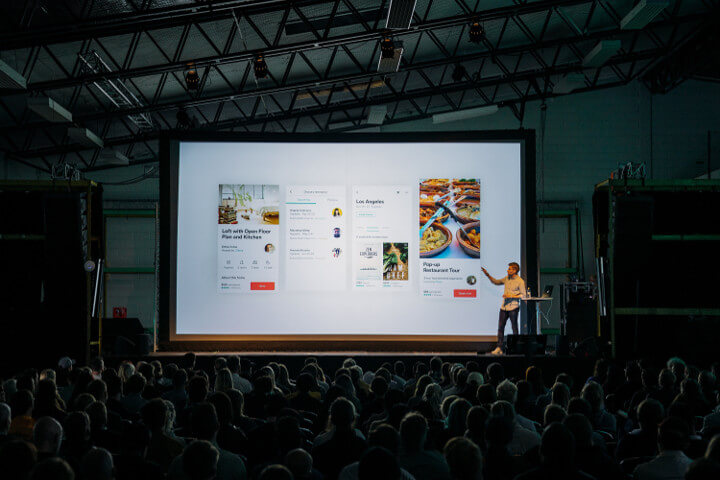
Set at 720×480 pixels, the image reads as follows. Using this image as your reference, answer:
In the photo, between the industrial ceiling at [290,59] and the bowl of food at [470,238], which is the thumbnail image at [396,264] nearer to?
the bowl of food at [470,238]

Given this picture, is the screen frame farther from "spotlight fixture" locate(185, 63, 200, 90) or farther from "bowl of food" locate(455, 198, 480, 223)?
"spotlight fixture" locate(185, 63, 200, 90)

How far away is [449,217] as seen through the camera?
36.6ft

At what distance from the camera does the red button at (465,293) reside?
11000mm

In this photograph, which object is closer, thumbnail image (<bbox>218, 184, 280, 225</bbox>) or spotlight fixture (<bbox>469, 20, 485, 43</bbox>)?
thumbnail image (<bbox>218, 184, 280, 225</bbox>)

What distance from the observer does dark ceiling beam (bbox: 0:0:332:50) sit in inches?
401

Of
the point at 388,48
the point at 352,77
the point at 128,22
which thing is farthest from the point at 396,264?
the point at 128,22

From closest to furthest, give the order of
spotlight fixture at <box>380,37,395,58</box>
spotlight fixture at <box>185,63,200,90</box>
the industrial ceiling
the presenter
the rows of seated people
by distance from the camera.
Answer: the rows of seated people, the presenter, the industrial ceiling, spotlight fixture at <box>380,37,395,58</box>, spotlight fixture at <box>185,63,200,90</box>

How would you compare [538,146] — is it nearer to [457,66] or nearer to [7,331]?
[457,66]

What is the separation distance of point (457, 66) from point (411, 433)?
12170mm

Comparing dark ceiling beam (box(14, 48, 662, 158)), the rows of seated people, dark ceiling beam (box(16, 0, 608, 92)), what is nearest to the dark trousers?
the rows of seated people

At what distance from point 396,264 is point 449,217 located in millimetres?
1226

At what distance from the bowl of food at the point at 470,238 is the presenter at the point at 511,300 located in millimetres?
524

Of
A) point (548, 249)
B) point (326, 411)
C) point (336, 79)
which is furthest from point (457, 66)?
point (326, 411)

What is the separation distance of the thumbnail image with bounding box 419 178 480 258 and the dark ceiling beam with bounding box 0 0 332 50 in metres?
3.76
